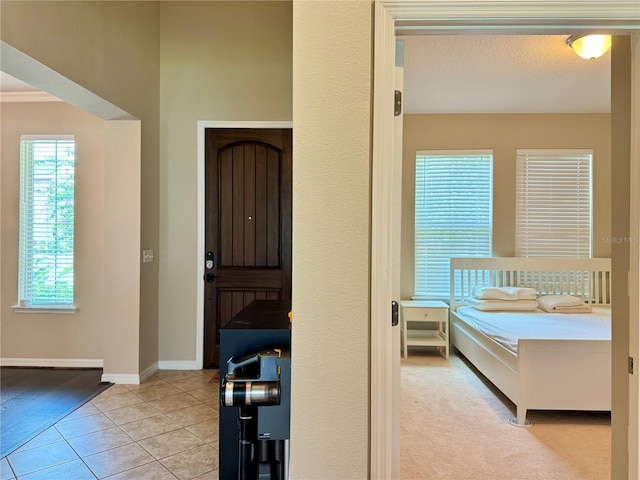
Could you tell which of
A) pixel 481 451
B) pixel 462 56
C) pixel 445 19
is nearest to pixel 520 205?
pixel 462 56

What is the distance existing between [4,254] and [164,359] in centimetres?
190

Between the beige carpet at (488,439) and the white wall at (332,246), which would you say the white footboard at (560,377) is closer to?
the beige carpet at (488,439)

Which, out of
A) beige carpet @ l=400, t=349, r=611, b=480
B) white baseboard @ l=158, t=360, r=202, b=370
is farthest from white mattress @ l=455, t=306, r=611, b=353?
white baseboard @ l=158, t=360, r=202, b=370

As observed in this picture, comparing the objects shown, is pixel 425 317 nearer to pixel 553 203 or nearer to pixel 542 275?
pixel 542 275

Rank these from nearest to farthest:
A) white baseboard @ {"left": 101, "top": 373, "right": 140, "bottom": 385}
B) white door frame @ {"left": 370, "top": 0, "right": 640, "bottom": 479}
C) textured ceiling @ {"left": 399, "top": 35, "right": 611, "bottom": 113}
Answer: white door frame @ {"left": 370, "top": 0, "right": 640, "bottom": 479} → textured ceiling @ {"left": 399, "top": 35, "right": 611, "bottom": 113} → white baseboard @ {"left": 101, "top": 373, "right": 140, "bottom": 385}

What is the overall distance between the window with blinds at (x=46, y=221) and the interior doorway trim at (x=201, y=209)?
1254 millimetres

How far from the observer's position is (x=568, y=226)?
181 inches

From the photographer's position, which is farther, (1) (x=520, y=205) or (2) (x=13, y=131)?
(1) (x=520, y=205)

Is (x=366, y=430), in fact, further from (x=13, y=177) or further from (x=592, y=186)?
(x=592, y=186)

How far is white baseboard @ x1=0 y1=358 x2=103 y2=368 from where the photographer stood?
12.2ft

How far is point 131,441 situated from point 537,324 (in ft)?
10.6

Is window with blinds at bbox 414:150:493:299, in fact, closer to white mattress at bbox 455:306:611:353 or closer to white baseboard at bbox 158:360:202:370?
white mattress at bbox 455:306:611:353

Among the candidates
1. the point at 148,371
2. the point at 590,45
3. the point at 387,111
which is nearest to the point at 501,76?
the point at 590,45

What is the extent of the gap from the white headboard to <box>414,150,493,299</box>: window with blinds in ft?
0.68
